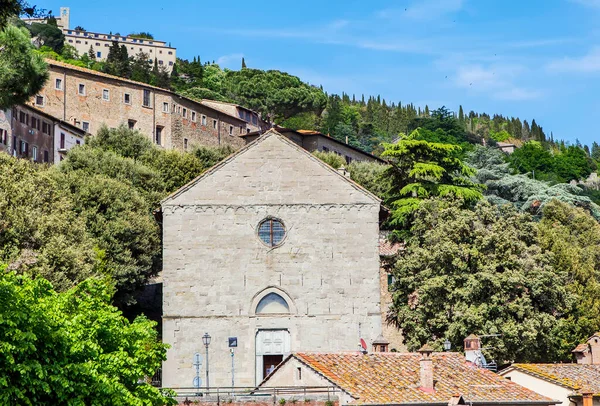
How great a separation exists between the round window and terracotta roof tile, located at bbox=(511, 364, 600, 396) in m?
11.6

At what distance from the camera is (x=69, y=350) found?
25.0m

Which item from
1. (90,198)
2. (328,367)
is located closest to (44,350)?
(328,367)

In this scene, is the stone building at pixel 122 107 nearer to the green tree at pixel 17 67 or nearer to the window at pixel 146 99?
the window at pixel 146 99

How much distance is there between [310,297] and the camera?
4384 centimetres

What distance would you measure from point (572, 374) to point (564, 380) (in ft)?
3.15

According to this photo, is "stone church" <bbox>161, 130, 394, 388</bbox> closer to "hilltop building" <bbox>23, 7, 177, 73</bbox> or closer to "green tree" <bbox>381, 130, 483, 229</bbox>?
"green tree" <bbox>381, 130, 483, 229</bbox>

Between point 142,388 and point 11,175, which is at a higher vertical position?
point 11,175

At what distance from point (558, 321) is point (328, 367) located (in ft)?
50.8

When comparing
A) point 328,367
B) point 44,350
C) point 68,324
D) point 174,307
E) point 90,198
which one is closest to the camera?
point 44,350

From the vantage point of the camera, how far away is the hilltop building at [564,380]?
34.5 m

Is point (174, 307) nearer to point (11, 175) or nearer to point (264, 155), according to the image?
point (264, 155)

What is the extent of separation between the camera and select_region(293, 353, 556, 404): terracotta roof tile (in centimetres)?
3136

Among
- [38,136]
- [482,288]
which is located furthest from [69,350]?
[38,136]

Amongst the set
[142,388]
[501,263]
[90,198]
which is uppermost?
[90,198]
